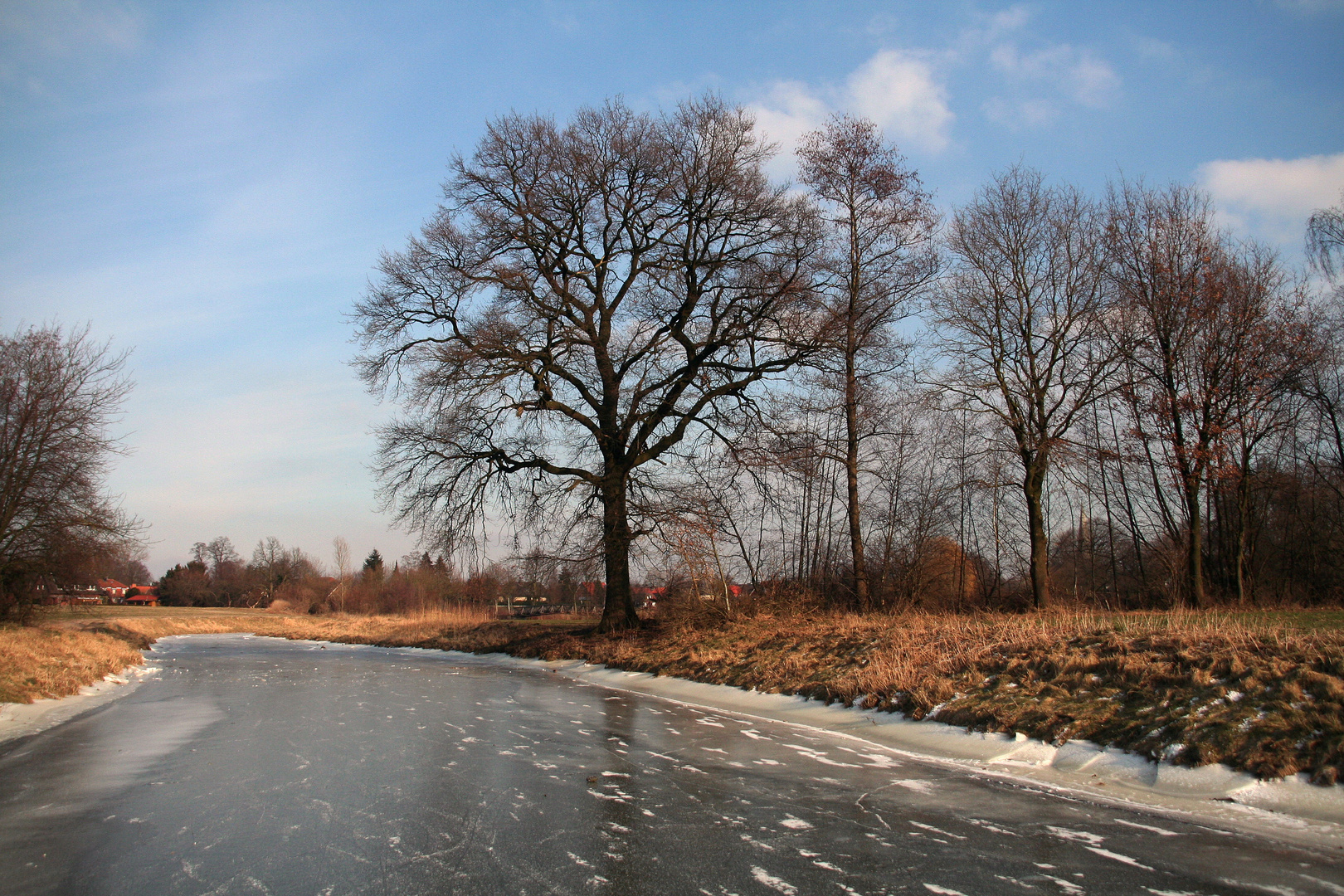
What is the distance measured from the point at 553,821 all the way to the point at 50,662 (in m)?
12.4

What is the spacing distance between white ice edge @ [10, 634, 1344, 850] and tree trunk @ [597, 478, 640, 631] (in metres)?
5.99

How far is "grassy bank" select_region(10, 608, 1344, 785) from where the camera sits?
5871 mm

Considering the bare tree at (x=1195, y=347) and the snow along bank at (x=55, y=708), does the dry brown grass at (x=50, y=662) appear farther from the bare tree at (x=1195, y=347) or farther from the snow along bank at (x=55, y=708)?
the bare tree at (x=1195, y=347)

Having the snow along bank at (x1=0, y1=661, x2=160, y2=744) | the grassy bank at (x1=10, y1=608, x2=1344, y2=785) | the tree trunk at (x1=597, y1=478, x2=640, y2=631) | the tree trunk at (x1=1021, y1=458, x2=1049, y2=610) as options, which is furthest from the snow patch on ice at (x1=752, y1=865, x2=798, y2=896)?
the tree trunk at (x1=1021, y1=458, x2=1049, y2=610)

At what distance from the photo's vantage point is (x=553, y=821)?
193 inches

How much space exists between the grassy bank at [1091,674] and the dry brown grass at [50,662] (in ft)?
32.3

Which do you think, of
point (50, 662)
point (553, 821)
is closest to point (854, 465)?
point (553, 821)

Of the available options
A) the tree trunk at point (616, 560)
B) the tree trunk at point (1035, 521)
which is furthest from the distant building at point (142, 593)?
the tree trunk at point (1035, 521)

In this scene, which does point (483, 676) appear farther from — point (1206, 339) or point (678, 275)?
point (1206, 339)

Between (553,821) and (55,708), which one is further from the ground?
(553,821)

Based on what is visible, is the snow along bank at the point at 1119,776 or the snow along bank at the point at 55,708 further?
the snow along bank at the point at 55,708

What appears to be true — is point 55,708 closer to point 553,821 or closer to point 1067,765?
point 553,821

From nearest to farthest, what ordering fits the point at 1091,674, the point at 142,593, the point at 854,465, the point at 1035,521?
the point at 1091,674, the point at 854,465, the point at 1035,521, the point at 142,593

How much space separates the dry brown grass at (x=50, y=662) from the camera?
10539mm
